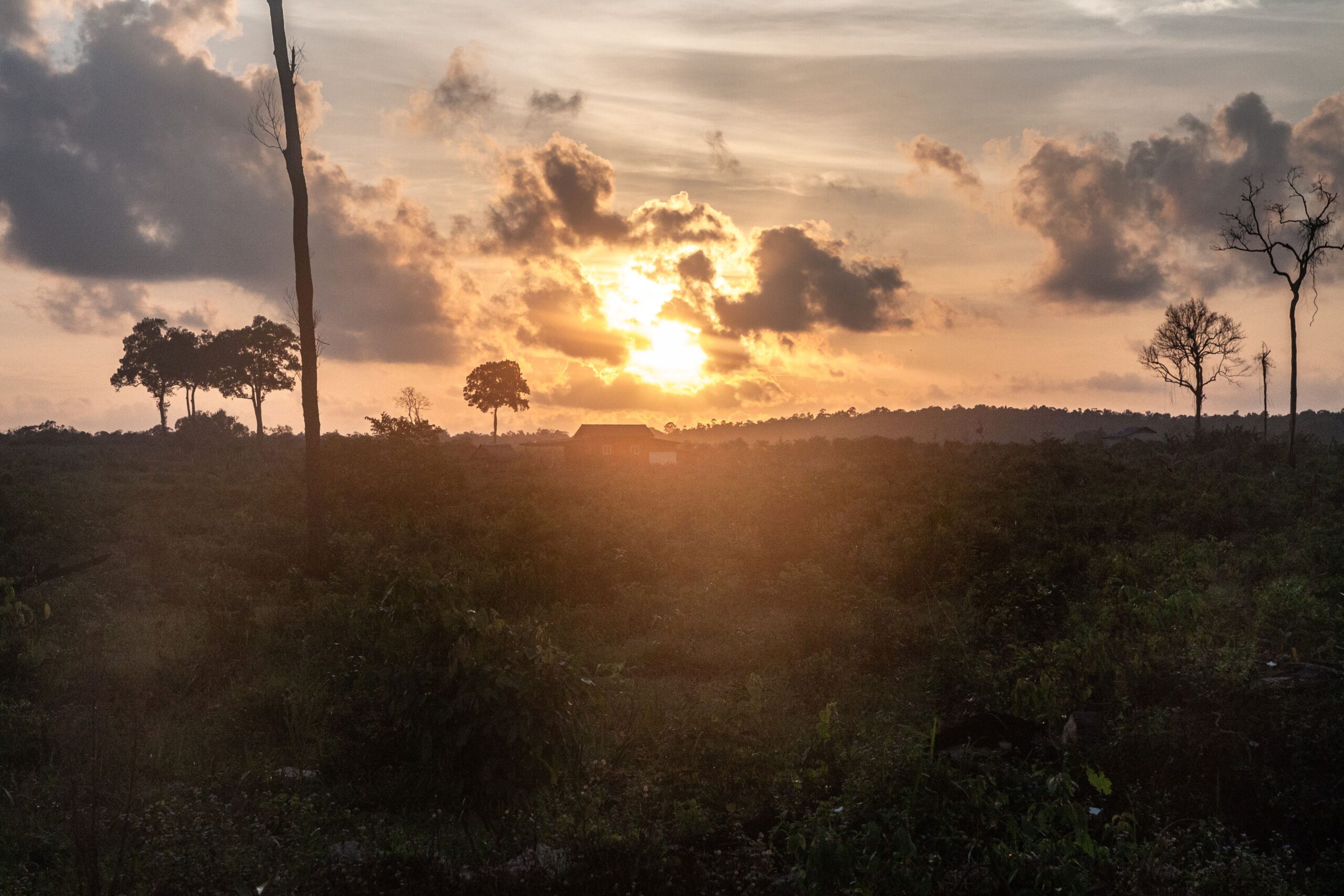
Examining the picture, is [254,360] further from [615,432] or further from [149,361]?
[615,432]

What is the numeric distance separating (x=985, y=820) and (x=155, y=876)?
5.90 metres

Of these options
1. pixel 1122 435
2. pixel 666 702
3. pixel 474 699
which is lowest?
pixel 666 702

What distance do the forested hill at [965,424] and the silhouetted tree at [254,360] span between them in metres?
47.8

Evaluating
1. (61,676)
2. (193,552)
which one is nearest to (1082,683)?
(61,676)

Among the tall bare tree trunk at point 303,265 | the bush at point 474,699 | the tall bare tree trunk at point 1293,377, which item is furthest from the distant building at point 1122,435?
the bush at point 474,699

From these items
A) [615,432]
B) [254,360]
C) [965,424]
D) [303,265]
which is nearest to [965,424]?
[965,424]

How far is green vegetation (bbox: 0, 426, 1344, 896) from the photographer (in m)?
5.99

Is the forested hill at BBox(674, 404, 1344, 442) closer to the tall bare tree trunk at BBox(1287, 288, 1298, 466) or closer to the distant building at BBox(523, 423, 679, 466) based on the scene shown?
the distant building at BBox(523, 423, 679, 466)

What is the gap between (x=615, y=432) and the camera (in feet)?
199

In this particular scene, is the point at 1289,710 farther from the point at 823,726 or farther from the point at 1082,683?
the point at 823,726

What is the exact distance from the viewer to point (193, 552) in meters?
16.2

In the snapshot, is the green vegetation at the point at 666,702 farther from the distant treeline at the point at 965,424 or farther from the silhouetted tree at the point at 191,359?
the distant treeline at the point at 965,424

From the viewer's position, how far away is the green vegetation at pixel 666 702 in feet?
19.6

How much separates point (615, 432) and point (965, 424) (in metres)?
Answer: 70.7
